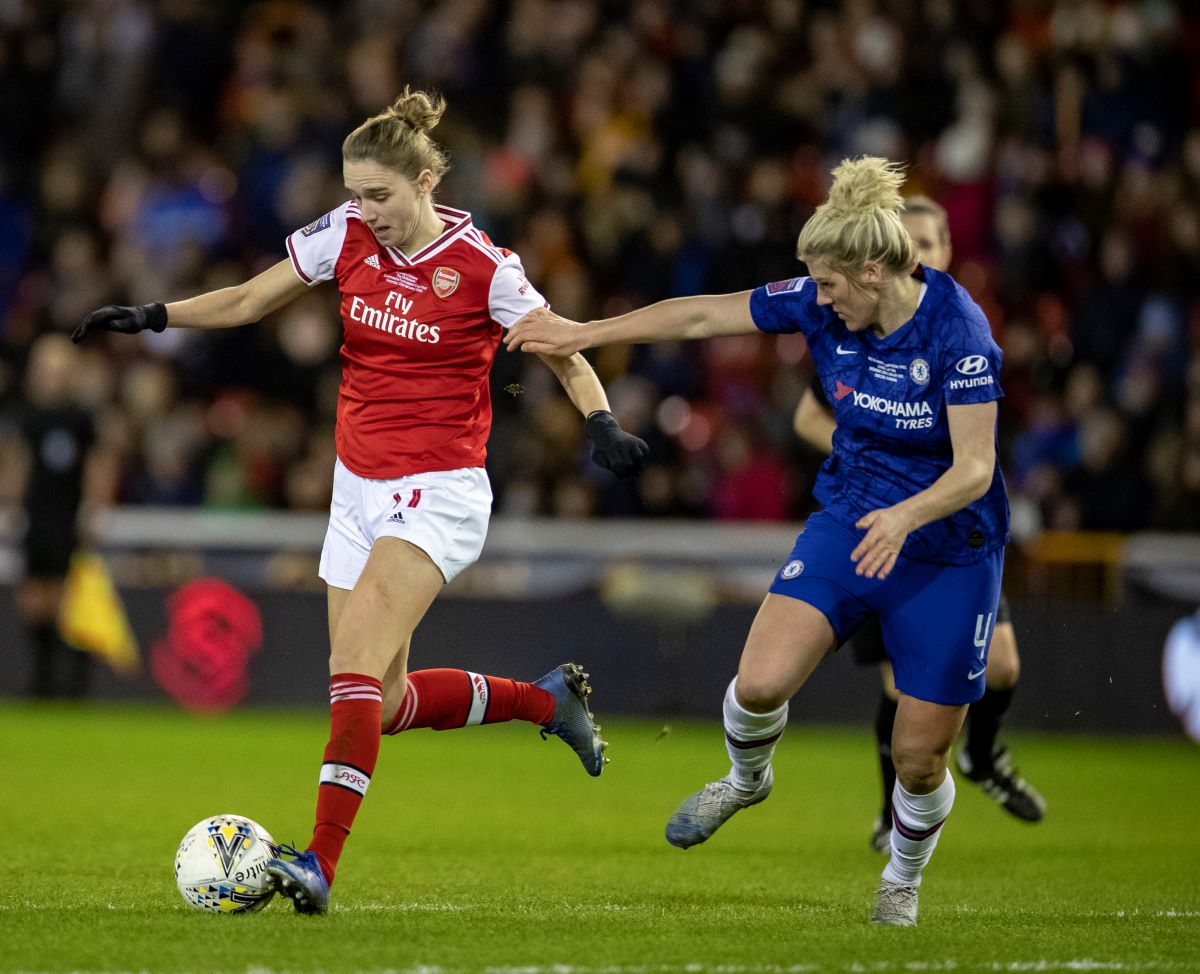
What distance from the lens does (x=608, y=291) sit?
14.3 m

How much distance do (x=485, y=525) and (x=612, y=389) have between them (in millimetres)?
7631

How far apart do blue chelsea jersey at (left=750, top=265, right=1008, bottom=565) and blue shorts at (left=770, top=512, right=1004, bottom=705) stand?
0.19ft

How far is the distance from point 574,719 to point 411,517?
1.28m

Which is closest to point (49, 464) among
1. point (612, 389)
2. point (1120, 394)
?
point (612, 389)

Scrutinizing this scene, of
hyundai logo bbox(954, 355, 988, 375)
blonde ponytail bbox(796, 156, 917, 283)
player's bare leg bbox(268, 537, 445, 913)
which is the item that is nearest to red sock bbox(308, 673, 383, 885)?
player's bare leg bbox(268, 537, 445, 913)

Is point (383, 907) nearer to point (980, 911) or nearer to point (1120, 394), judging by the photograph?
point (980, 911)

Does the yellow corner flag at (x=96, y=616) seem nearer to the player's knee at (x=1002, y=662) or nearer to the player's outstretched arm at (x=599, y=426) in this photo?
the player's knee at (x=1002, y=662)

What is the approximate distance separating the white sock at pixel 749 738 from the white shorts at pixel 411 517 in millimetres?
917

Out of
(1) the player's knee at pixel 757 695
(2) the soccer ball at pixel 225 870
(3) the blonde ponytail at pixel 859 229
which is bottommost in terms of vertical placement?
(2) the soccer ball at pixel 225 870

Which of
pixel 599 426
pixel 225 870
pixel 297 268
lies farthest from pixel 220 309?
pixel 225 870

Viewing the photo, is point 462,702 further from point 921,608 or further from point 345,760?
point 921,608

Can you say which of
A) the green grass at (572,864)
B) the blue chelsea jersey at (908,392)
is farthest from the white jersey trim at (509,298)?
the green grass at (572,864)

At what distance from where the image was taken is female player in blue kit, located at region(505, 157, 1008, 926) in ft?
17.1

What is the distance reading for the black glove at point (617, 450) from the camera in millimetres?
5402
